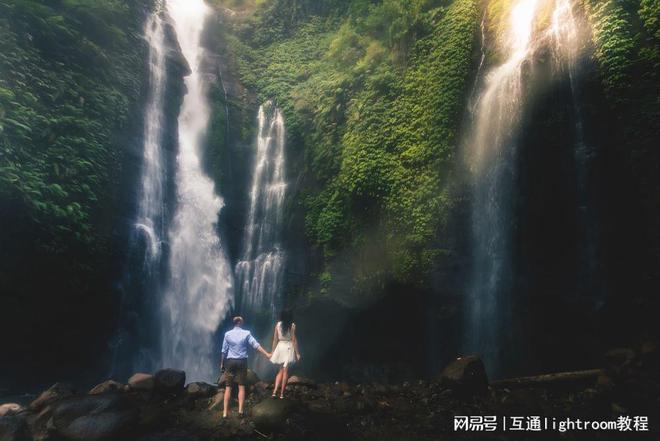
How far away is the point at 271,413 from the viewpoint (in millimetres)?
6227

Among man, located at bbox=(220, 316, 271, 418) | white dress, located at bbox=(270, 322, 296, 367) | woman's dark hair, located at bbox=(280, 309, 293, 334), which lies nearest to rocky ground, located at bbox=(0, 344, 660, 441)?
man, located at bbox=(220, 316, 271, 418)

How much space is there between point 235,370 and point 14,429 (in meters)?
3.70

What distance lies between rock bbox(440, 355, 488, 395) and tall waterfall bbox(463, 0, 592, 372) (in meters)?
3.63

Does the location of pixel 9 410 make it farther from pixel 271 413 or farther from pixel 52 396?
pixel 271 413

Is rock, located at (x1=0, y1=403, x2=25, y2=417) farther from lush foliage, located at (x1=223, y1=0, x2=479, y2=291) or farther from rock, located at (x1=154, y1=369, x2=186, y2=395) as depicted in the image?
lush foliage, located at (x1=223, y1=0, x2=479, y2=291)

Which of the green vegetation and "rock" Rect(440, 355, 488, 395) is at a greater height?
the green vegetation

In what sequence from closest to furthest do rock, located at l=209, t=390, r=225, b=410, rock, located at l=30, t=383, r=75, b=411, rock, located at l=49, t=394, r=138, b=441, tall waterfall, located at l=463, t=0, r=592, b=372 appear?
rock, located at l=49, t=394, r=138, b=441 → rock, located at l=209, t=390, r=225, b=410 → rock, located at l=30, t=383, r=75, b=411 → tall waterfall, located at l=463, t=0, r=592, b=372

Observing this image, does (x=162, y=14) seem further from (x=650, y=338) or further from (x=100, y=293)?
(x=650, y=338)

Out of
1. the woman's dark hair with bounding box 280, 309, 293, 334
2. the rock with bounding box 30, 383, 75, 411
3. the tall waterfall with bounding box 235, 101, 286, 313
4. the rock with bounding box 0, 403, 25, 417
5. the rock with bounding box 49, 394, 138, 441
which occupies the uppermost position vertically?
the tall waterfall with bounding box 235, 101, 286, 313

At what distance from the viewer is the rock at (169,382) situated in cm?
895

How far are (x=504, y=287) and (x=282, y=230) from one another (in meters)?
9.58

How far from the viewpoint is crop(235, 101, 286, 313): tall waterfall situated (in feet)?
53.5

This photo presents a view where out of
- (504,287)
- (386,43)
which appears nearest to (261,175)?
(386,43)

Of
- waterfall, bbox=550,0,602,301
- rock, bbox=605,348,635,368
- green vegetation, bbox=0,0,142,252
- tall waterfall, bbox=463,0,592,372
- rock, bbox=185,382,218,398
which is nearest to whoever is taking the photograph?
rock, bbox=605,348,635,368
